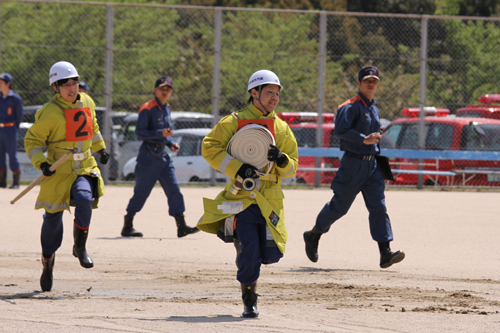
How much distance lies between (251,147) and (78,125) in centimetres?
181

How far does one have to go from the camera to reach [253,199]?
539 cm

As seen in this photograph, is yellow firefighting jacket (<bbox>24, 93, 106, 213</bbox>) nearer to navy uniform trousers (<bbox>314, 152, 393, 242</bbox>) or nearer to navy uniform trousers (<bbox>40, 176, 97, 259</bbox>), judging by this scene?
navy uniform trousers (<bbox>40, 176, 97, 259</bbox>)

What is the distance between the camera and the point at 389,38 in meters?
15.8

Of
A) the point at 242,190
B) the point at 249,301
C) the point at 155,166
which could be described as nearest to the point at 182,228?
the point at 155,166

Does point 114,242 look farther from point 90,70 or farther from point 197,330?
point 90,70

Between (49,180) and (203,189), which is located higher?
(49,180)

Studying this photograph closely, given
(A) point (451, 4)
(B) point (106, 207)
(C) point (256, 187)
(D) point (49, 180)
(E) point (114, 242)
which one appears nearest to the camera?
(C) point (256, 187)

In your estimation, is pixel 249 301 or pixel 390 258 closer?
pixel 249 301

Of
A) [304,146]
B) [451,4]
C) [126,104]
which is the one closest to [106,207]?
[126,104]

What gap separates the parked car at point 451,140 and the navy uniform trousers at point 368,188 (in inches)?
337

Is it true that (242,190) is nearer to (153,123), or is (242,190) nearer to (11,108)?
(153,123)

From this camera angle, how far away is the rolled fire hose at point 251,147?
5.31 m

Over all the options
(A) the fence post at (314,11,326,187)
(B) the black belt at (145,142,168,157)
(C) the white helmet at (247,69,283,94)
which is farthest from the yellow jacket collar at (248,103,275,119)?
(A) the fence post at (314,11,326,187)

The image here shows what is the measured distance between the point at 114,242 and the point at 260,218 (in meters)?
4.05
